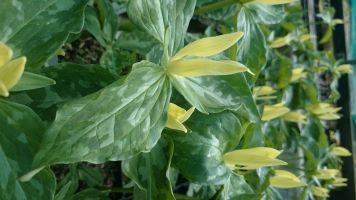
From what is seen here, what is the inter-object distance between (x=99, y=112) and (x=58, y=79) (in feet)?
0.36

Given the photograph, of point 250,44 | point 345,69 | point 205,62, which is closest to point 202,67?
point 205,62

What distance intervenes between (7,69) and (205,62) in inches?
5.7

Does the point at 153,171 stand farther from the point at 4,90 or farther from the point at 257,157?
the point at 4,90

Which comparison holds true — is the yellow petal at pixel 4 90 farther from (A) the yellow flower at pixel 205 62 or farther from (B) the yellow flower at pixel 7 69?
(A) the yellow flower at pixel 205 62

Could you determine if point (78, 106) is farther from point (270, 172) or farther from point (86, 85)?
point (270, 172)

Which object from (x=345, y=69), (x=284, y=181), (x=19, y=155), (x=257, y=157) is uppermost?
(x=19, y=155)

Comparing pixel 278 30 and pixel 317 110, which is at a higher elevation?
pixel 278 30

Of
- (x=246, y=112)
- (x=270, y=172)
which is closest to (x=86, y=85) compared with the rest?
(x=246, y=112)

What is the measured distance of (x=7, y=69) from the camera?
0.27 meters

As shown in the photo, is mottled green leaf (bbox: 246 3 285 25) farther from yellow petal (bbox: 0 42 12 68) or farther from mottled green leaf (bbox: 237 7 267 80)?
yellow petal (bbox: 0 42 12 68)

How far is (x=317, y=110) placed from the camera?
129 cm

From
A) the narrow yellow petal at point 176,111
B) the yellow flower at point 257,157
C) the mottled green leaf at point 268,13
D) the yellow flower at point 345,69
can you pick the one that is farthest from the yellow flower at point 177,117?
the yellow flower at point 345,69

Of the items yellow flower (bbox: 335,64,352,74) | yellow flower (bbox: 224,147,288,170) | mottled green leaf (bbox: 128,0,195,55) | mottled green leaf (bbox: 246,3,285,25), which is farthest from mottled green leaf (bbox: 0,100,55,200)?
yellow flower (bbox: 335,64,352,74)

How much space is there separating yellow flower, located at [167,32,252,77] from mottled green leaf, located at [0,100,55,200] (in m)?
0.11
